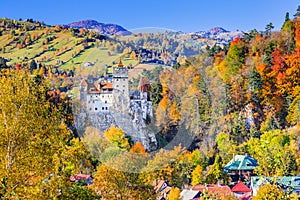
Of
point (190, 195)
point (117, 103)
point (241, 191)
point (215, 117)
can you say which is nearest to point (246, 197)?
point (241, 191)

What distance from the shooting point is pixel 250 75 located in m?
21.4

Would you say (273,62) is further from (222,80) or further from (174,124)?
(174,124)

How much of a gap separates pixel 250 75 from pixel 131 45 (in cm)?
610

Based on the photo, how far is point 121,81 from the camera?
71.1 ft

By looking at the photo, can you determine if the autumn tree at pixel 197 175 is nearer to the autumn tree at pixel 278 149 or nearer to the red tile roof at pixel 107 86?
the autumn tree at pixel 278 149

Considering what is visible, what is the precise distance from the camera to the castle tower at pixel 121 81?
68.3 ft

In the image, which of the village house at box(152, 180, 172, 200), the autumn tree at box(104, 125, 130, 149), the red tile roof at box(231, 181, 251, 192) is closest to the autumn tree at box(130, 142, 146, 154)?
the autumn tree at box(104, 125, 130, 149)

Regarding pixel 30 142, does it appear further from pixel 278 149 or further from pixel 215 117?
pixel 215 117

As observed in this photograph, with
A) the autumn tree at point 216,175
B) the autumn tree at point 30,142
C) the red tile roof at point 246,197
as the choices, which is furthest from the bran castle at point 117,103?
the autumn tree at point 30,142

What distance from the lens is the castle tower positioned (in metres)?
20.8

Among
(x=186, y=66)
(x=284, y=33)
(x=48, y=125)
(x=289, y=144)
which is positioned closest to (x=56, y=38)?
(x=186, y=66)

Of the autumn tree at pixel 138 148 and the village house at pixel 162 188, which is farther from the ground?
the autumn tree at pixel 138 148

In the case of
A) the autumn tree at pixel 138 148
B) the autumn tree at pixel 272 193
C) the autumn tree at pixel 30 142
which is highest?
the autumn tree at pixel 30 142

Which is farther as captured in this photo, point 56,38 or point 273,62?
point 56,38
